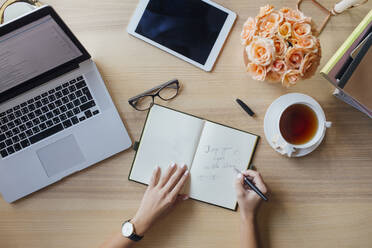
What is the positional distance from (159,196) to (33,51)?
50 centimetres

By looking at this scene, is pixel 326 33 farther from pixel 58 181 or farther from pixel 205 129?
pixel 58 181

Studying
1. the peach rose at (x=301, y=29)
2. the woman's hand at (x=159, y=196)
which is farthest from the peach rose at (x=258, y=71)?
the woman's hand at (x=159, y=196)

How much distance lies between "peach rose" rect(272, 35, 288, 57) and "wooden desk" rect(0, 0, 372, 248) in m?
0.18

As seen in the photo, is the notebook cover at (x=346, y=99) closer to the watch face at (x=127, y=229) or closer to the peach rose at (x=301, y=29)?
the peach rose at (x=301, y=29)

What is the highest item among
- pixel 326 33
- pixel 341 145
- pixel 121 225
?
pixel 326 33

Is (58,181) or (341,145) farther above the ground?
(341,145)

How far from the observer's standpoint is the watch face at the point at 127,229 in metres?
0.84

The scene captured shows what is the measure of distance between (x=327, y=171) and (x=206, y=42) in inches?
20.4

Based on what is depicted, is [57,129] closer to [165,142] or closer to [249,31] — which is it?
[165,142]

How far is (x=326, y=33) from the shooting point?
87 centimetres

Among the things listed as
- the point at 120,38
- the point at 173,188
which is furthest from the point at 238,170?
the point at 120,38

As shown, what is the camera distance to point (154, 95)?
2.84 feet

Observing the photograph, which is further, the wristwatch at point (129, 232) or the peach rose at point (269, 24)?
the wristwatch at point (129, 232)

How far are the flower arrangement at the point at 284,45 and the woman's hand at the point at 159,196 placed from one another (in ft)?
1.19
